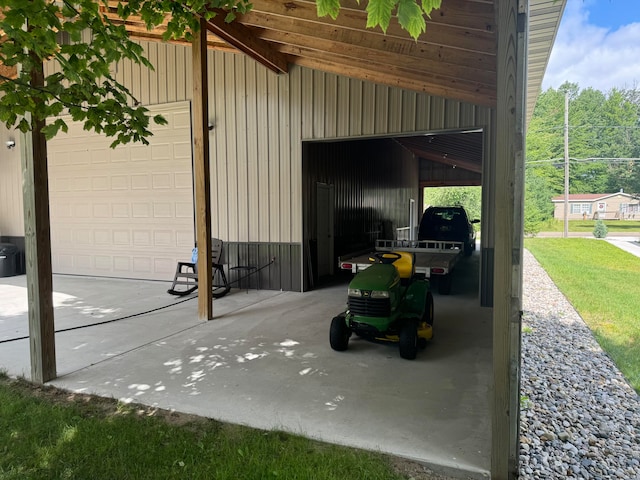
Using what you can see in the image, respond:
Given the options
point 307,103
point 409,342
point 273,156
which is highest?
point 307,103

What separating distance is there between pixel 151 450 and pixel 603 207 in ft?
165

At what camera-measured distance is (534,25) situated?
3.82 m

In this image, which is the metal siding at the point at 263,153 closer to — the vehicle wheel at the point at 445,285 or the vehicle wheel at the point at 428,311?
the vehicle wheel at the point at 445,285

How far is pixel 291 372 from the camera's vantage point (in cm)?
362

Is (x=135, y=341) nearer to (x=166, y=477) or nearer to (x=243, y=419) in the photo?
(x=243, y=419)

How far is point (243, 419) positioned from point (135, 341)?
93.0 inches

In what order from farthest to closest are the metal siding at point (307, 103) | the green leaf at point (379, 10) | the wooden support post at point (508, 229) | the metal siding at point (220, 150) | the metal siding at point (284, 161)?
the metal siding at point (220, 150) < the metal siding at point (284, 161) < the metal siding at point (307, 103) < the wooden support post at point (508, 229) < the green leaf at point (379, 10)

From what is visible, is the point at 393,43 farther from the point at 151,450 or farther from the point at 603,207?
the point at 603,207

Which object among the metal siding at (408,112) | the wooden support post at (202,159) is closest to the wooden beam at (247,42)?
the wooden support post at (202,159)

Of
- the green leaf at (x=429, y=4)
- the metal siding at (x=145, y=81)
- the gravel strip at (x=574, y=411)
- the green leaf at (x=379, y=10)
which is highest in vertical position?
the metal siding at (x=145, y=81)

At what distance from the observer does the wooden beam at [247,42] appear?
5.19m

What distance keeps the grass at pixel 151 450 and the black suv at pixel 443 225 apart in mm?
8492

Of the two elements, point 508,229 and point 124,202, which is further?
point 124,202

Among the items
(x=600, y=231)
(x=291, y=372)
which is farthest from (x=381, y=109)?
(x=600, y=231)
